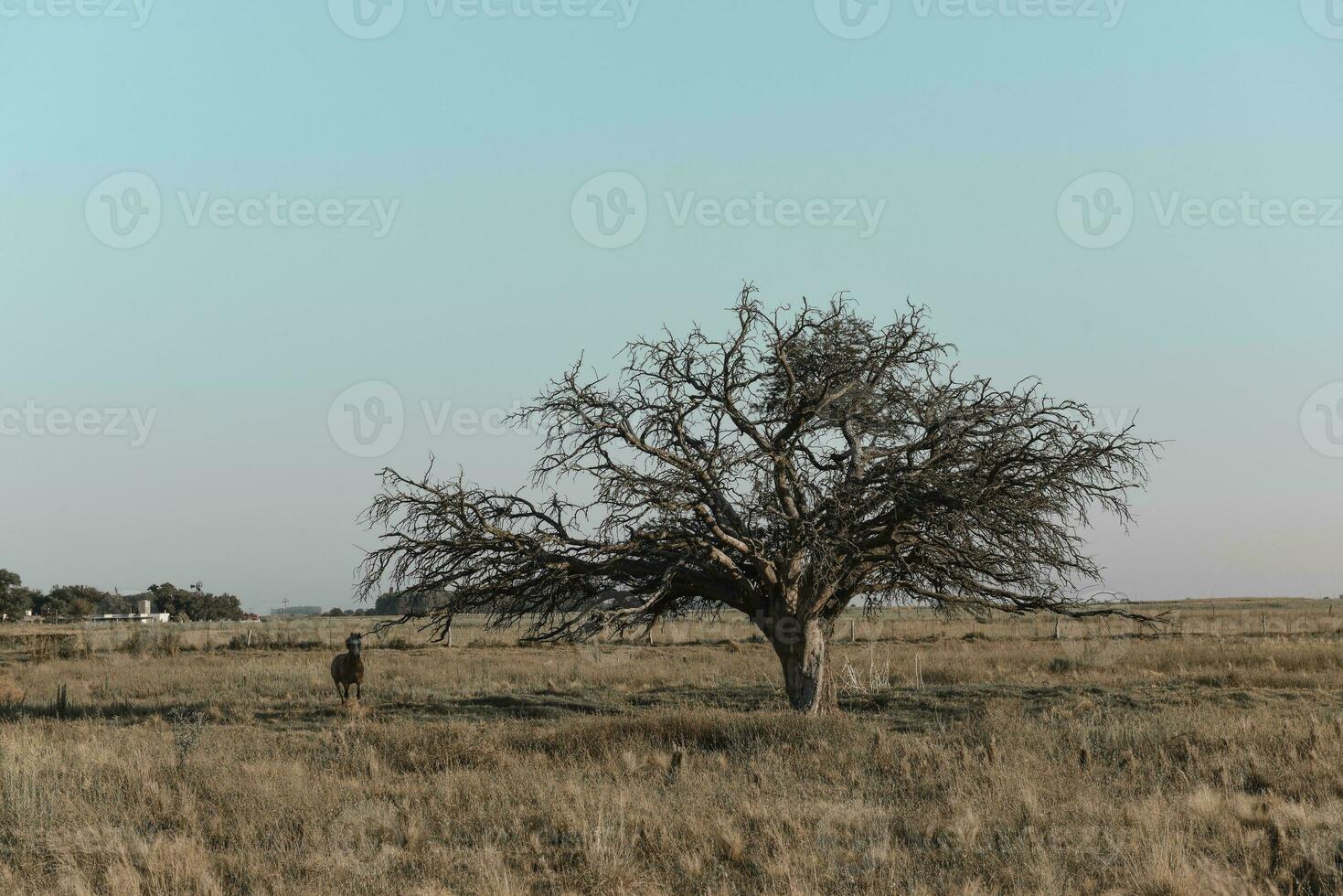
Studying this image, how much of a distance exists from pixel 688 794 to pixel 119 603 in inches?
5088

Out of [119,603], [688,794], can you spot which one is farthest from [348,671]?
[119,603]

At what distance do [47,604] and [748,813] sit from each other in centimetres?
12045

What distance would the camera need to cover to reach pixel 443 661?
111 ft

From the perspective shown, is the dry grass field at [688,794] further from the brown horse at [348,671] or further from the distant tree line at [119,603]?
the distant tree line at [119,603]

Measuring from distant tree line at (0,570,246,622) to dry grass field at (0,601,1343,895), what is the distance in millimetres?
94765

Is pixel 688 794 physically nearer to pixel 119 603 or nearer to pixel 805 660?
pixel 805 660

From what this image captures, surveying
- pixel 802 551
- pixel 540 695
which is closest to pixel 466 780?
pixel 802 551

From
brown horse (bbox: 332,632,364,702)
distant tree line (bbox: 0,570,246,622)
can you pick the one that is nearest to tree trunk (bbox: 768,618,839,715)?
brown horse (bbox: 332,632,364,702)

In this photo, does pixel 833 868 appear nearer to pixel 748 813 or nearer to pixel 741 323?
pixel 748 813

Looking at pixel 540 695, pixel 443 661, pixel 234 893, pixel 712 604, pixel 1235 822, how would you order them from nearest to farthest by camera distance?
1. pixel 234 893
2. pixel 1235 822
3. pixel 712 604
4. pixel 540 695
5. pixel 443 661

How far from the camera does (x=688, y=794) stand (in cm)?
1111

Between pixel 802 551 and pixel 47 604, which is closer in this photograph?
pixel 802 551

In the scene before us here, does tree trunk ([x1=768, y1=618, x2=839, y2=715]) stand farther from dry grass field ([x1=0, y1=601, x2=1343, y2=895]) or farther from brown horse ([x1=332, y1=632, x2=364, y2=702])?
brown horse ([x1=332, y1=632, x2=364, y2=702])

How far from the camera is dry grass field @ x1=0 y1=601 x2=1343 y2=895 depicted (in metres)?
8.45
